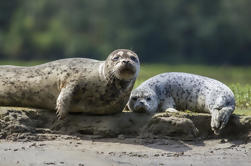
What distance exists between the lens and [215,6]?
156 feet

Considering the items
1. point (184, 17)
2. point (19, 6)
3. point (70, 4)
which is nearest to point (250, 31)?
point (184, 17)

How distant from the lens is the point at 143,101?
8.18 metres

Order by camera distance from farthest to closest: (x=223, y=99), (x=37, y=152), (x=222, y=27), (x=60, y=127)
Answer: (x=222, y=27) < (x=223, y=99) < (x=60, y=127) < (x=37, y=152)

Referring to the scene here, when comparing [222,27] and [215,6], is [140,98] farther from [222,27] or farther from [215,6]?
[215,6]

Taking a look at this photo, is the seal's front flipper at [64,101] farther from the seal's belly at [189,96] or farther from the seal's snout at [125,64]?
the seal's belly at [189,96]

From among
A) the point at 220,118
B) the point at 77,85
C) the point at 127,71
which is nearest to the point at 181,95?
the point at 220,118

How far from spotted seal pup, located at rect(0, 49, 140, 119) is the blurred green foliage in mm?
32583

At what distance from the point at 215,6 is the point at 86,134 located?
40.9m

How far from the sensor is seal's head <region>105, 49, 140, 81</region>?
7.59 meters

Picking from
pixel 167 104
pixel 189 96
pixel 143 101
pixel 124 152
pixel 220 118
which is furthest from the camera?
pixel 189 96

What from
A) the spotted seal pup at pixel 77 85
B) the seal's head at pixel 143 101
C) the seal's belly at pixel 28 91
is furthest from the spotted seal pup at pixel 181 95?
the seal's belly at pixel 28 91

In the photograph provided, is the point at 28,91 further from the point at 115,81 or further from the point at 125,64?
the point at 125,64

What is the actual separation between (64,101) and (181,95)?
6.90ft

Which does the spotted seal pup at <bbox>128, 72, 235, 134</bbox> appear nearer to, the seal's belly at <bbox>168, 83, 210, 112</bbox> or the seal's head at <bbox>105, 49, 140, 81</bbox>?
the seal's belly at <bbox>168, 83, 210, 112</bbox>
